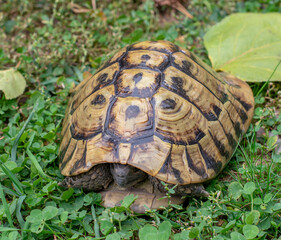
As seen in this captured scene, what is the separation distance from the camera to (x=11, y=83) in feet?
10.8

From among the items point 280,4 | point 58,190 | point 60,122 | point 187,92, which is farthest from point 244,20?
point 58,190

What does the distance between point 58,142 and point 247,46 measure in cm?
205

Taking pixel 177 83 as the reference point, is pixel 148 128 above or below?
below

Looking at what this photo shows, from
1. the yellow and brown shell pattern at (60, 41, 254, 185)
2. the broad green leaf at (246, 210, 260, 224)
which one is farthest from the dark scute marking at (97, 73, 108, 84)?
the broad green leaf at (246, 210, 260, 224)

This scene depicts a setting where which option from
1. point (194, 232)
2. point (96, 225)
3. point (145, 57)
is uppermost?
point (145, 57)

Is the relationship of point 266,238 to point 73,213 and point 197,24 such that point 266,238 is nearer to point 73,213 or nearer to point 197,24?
point 73,213

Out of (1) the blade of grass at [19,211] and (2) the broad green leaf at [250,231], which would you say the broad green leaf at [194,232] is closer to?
(2) the broad green leaf at [250,231]

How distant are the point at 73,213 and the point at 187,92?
1129 mm

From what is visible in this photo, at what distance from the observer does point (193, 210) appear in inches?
96.2

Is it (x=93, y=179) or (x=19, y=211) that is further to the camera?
(x=93, y=179)

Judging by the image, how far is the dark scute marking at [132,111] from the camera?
2.36m

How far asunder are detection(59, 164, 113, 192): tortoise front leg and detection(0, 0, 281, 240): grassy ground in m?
0.06

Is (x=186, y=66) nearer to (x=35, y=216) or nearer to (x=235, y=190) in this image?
(x=235, y=190)

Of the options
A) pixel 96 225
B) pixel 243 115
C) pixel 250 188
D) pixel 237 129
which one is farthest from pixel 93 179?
pixel 243 115
